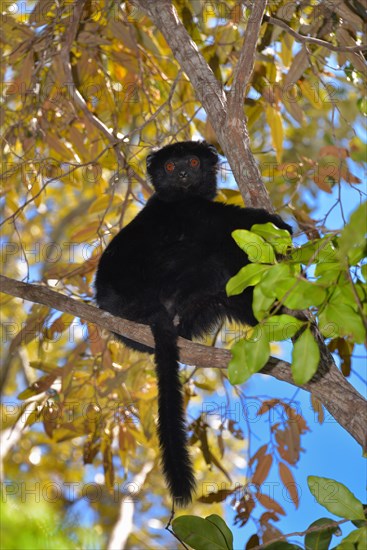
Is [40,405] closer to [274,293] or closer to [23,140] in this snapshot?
[23,140]

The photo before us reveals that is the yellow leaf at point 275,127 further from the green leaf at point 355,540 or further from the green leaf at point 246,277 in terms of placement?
the green leaf at point 355,540

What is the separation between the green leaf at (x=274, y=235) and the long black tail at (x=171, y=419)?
3.77ft

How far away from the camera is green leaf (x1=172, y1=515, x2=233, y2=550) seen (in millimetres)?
2193

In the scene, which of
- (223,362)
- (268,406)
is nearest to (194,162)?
(268,406)

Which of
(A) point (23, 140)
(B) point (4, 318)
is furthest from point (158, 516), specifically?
(A) point (23, 140)

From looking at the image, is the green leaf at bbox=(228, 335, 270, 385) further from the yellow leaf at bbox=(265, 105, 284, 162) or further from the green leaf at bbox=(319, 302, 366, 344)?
the yellow leaf at bbox=(265, 105, 284, 162)

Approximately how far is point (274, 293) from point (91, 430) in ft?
10.1

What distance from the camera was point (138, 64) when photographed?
4.96m

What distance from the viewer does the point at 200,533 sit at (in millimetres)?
2201

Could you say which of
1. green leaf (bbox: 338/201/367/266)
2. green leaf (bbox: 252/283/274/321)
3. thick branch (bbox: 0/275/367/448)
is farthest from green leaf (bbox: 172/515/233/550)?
green leaf (bbox: 338/201/367/266)

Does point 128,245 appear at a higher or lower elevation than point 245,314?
higher

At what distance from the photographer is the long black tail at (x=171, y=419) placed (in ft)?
8.95

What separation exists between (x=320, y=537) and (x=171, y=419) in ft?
3.26

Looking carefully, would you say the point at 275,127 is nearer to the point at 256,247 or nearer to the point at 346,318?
the point at 256,247
